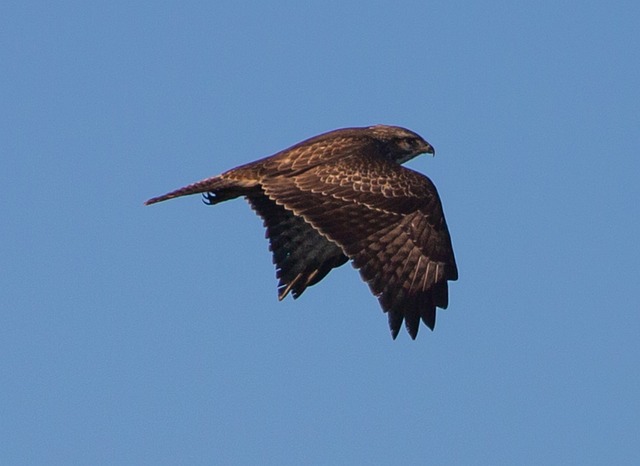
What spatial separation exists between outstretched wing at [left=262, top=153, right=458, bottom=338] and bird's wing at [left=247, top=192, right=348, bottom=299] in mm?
1141

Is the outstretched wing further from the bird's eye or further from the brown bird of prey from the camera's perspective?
the bird's eye

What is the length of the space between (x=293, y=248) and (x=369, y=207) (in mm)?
1816

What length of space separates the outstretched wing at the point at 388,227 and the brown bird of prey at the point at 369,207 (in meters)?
0.01

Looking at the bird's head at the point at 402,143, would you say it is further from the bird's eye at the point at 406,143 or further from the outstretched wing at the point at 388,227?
the outstretched wing at the point at 388,227

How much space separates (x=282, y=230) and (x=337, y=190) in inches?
63.2

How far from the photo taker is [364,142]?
23.0 meters

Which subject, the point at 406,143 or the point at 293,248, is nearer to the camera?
the point at 293,248

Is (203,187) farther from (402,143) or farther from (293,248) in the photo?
(402,143)

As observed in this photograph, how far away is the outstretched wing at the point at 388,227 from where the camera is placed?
842 inches

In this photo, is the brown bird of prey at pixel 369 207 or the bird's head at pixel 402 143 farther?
the bird's head at pixel 402 143

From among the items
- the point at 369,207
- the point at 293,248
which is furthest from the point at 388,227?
the point at 293,248

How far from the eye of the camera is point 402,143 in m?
24.3

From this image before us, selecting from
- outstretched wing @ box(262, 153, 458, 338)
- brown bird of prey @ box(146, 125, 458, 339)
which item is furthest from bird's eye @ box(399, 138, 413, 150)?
outstretched wing @ box(262, 153, 458, 338)

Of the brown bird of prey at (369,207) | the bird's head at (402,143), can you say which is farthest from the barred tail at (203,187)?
the bird's head at (402,143)
